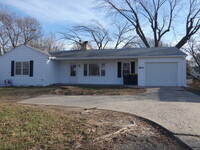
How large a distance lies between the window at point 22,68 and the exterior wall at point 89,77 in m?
3.41

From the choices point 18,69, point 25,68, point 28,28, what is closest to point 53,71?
point 25,68

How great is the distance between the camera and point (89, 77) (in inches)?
693

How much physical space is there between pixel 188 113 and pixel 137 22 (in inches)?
1100

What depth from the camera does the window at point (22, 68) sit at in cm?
1673

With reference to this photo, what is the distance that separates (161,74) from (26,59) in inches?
501

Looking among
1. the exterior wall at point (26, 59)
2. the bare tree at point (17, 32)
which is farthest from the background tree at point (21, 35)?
the exterior wall at point (26, 59)

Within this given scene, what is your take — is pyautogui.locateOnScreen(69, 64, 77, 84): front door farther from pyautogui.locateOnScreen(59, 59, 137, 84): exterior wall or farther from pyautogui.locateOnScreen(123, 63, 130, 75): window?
pyautogui.locateOnScreen(123, 63, 130, 75): window

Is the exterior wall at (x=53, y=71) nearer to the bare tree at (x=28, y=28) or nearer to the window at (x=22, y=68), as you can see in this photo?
the window at (x=22, y=68)

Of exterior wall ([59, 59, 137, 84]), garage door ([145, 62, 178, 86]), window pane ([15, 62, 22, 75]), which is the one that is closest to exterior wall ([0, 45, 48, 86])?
window pane ([15, 62, 22, 75])

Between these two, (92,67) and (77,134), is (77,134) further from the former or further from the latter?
(92,67)

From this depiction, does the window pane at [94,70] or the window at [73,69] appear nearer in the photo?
the window pane at [94,70]

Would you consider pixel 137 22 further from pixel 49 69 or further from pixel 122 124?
pixel 122 124

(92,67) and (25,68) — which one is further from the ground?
(92,67)

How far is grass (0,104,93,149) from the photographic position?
3324 millimetres
